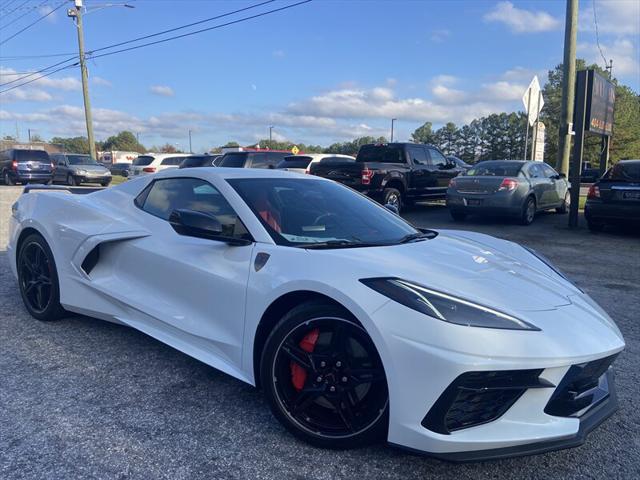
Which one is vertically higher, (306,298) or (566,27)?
(566,27)

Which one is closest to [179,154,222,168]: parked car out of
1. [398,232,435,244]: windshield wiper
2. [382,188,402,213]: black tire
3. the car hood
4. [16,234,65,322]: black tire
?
[382,188,402,213]: black tire

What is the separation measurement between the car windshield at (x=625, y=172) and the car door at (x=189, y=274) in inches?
350

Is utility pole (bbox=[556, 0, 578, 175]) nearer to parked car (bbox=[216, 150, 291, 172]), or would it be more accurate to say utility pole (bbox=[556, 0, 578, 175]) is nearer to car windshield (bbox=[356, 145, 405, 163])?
car windshield (bbox=[356, 145, 405, 163])

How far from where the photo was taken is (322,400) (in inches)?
95.6

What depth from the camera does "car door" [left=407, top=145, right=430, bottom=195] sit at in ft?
41.8

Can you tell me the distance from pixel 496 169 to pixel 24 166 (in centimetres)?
2011

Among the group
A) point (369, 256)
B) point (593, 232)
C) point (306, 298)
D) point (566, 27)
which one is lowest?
point (593, 232)

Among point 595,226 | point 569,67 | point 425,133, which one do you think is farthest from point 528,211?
point 425,133

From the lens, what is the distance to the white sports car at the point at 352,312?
2068 millimetres

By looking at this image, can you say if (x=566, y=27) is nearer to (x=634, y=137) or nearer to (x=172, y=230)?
(x=172, y=230)

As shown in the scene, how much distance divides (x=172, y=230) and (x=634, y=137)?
53.4 m

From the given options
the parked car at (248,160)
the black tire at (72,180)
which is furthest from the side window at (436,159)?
the black tire at (72,180)

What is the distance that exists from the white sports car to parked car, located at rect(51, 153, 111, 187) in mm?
21079

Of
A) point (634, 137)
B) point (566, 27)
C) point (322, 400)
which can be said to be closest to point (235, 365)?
point (322, 400)
